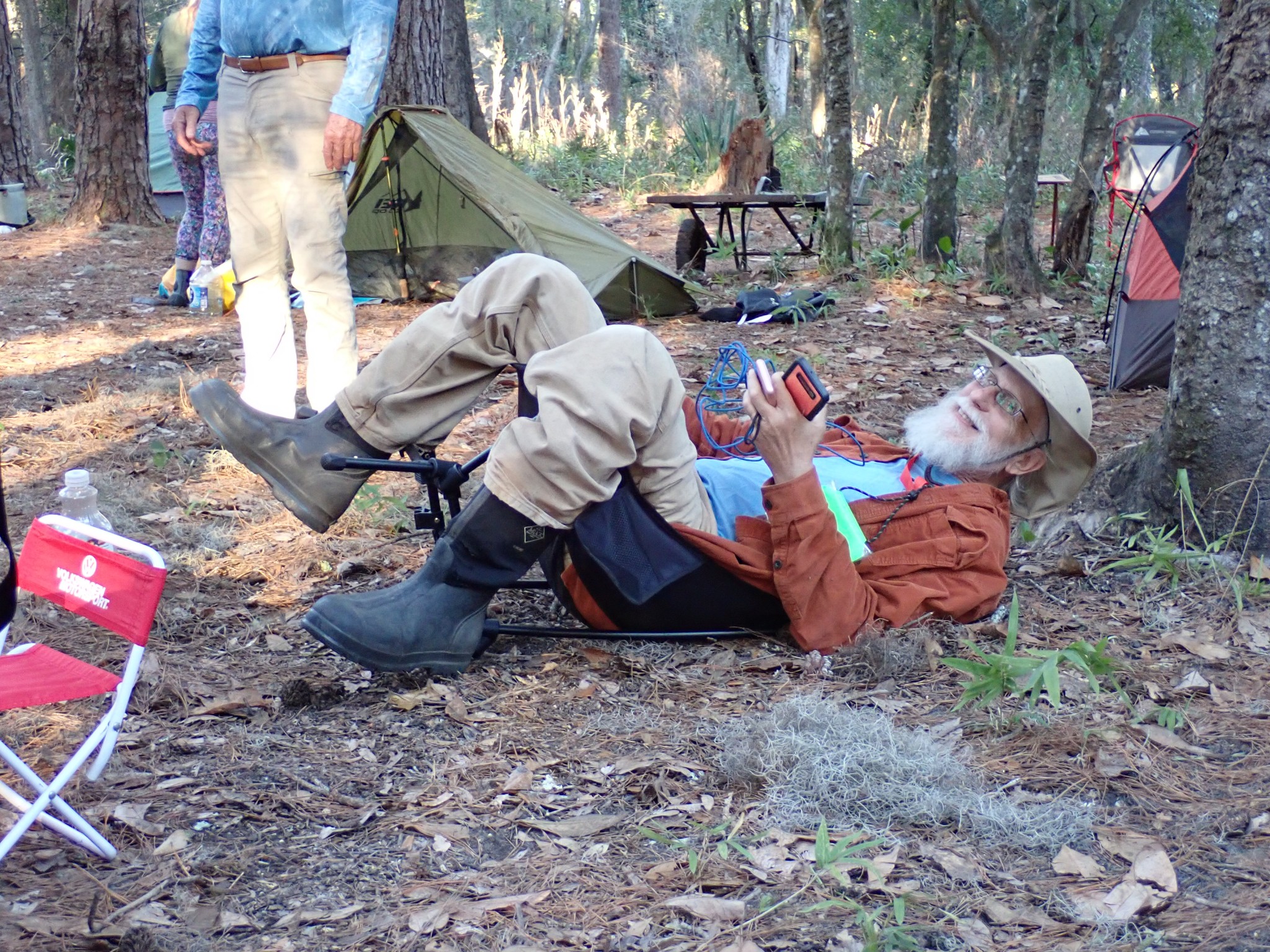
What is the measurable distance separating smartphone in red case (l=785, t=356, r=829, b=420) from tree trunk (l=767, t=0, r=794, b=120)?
21138 mm

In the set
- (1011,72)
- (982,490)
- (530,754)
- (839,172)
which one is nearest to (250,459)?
(530,754)

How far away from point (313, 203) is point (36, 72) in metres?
18.5

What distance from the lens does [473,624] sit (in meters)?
2.78

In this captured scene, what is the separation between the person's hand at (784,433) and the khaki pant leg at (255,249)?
2132mm

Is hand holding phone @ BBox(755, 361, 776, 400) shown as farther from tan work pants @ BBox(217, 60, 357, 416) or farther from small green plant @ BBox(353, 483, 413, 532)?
tan work pants @ BBox(217, 60, 357, 416)

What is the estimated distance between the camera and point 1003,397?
10.6 feet

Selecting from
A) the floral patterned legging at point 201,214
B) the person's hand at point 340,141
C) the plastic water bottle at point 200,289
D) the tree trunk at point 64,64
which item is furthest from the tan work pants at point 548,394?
the tree trunk at point 64,64

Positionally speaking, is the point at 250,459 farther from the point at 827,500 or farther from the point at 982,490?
the point at 982,490

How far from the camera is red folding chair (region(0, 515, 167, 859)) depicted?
6.40 ft

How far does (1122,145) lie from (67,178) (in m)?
12.1

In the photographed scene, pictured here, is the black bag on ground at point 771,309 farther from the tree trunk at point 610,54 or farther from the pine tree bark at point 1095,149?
the tree trunk at point 610,54

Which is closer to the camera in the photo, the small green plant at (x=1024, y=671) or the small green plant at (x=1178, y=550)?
the small green plant at (x=1024, y=671)

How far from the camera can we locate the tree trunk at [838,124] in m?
7.56

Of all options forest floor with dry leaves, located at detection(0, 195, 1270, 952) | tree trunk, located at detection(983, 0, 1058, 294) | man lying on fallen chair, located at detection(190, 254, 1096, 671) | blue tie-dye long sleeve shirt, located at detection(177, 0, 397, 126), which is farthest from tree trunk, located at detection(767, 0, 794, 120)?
forest floor with dry leaves, located at detection(0, 195, 1270, 952)
